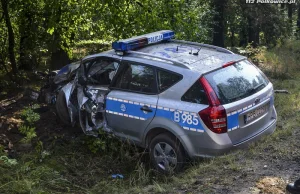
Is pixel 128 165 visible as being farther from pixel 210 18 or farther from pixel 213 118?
pixel 210 18

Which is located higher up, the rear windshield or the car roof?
the car roof

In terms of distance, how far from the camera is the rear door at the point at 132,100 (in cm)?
593

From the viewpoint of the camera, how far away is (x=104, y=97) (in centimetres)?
649

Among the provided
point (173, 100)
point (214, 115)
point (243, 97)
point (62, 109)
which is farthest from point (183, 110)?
point (62, 109)

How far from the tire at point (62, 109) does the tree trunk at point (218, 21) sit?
14.0m

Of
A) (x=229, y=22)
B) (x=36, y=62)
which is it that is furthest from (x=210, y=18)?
(x=36, y=62)

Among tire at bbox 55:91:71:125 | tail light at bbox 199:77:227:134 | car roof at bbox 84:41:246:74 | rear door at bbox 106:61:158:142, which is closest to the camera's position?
tail light at bbox 199:77:227:134

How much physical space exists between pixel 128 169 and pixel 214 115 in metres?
1.69

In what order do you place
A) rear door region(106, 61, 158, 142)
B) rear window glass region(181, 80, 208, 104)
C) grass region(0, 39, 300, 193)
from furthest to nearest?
rear door region(106, 61, 158, 142)
rear window glass region(181, 80, 208, 104)
grass region(0, 39, 300, 193)

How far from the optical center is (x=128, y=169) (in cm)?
625

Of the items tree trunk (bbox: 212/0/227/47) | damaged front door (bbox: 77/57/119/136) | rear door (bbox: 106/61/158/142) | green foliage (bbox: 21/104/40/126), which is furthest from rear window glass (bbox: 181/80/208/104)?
tree trunk (bbox: 212/0/227/47)

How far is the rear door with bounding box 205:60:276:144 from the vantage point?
5492 millimetres

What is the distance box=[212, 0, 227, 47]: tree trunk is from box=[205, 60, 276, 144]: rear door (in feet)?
47.3

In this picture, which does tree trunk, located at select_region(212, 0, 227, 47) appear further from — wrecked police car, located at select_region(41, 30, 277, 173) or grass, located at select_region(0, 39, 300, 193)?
wrecked police car, located at select_region(41, 30, 277, 173)
